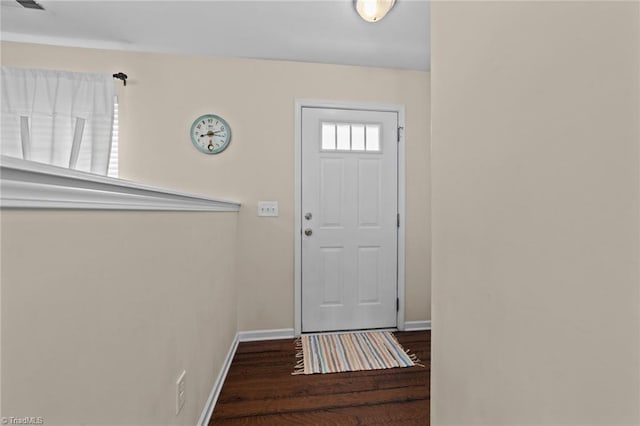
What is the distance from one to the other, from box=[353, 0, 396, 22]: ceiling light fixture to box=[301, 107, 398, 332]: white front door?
893 millimetres

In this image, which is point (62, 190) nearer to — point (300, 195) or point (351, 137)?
point (300, 195)

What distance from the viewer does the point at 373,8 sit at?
1837 mm

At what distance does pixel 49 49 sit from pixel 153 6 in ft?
3.60

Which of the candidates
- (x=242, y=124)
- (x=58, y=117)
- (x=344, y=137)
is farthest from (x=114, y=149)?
(x=344, y=137)


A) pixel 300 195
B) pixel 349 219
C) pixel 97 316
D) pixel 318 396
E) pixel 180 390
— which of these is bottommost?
pixel 318 396

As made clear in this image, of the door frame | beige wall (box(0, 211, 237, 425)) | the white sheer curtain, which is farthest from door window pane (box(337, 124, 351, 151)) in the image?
the white sheer curtain

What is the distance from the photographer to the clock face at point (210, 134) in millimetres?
2541

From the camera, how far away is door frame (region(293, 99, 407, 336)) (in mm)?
2650

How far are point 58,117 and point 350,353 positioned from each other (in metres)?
2.85

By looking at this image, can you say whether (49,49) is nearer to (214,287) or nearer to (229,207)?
(229,207)

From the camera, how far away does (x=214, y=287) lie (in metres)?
1.74

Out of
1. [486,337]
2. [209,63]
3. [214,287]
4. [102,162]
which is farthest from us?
[209,63]

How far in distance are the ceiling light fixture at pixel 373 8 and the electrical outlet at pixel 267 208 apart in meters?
1.49

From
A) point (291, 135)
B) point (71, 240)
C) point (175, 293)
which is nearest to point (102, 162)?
point (291, 135)
